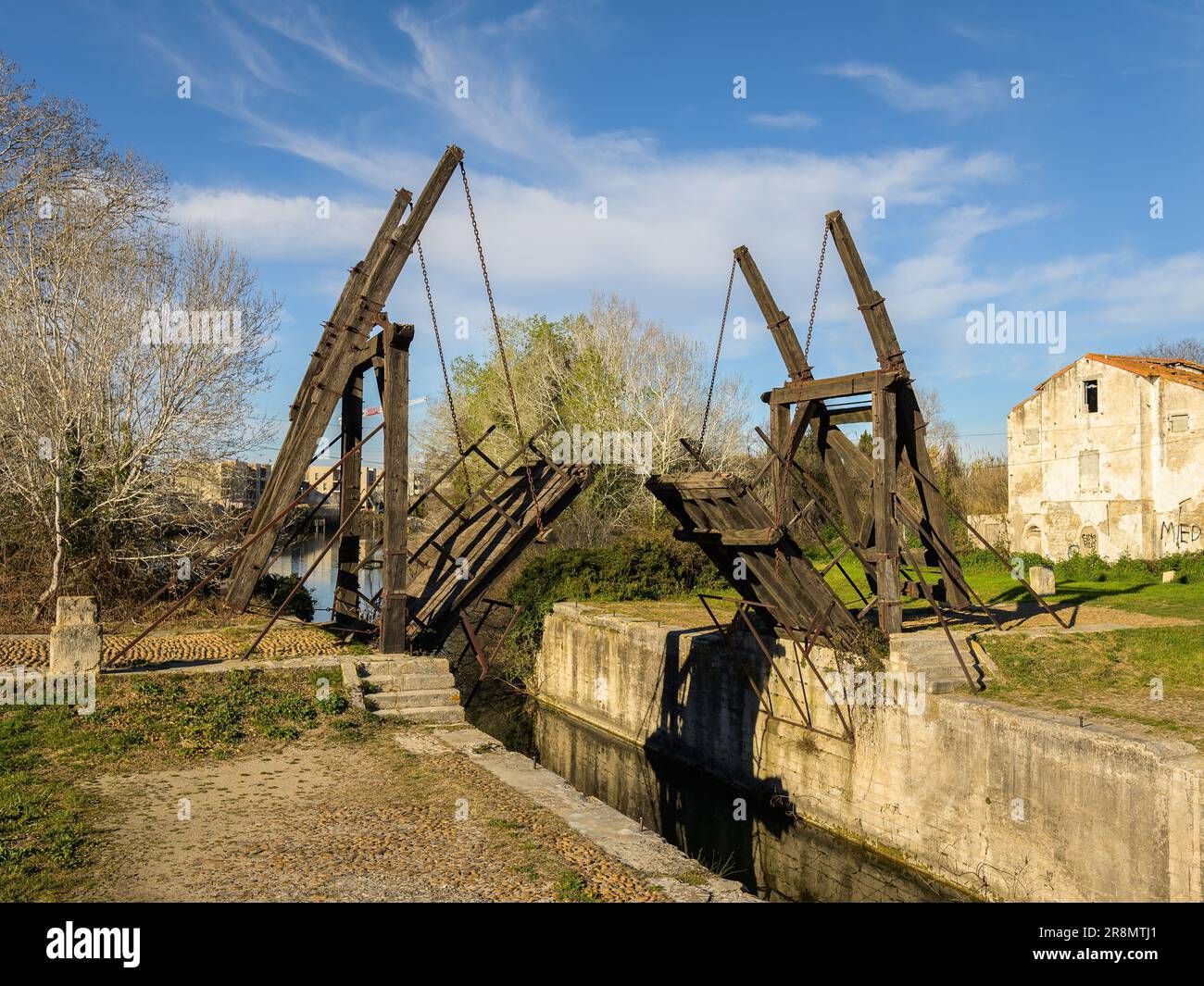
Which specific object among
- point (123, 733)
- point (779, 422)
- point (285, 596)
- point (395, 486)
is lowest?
point (123, 733)

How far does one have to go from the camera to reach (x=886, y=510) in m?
14.4

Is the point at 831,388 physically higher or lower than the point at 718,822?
higher

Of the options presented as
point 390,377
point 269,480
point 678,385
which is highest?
point 678,385

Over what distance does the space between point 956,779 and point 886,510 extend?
4.29 metres

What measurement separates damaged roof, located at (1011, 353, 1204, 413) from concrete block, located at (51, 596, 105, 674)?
29.7 meters

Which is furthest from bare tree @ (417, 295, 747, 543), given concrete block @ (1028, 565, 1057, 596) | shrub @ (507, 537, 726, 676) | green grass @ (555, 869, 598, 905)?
green grass @ (555, 869, 598, 905)

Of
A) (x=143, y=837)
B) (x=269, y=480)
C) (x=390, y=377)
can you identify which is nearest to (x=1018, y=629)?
(x=390, y=377)

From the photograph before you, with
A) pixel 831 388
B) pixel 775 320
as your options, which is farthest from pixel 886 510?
pixel 775 320

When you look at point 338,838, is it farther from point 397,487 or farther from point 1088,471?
point 1088,471

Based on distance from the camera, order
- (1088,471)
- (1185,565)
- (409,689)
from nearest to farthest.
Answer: (409,689), (1185,565), (1088,471)

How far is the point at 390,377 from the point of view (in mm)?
12633

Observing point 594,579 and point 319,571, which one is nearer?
point 594,579

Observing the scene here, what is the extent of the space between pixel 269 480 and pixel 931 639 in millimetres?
10528
